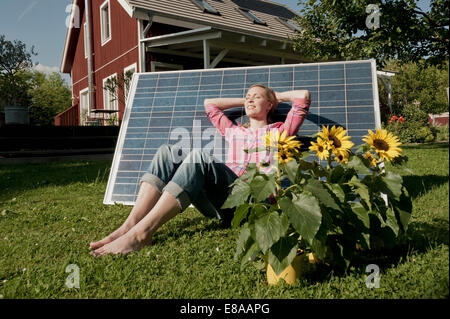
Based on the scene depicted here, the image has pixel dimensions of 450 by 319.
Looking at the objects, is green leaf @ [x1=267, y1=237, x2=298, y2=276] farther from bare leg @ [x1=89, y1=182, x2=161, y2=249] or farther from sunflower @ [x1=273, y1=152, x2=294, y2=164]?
bare leg @ [x1=89, y1=182, x2=161, y2=249]

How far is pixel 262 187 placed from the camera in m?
1.90

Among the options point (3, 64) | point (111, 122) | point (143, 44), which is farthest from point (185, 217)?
point (3, 64)

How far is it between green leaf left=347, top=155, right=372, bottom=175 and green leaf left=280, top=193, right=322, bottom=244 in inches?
15.5

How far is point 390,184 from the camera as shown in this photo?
2039mm

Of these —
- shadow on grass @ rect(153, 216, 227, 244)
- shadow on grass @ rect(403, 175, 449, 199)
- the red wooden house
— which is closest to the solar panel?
shadow on grass @ rect(153, 216, 227, 244)

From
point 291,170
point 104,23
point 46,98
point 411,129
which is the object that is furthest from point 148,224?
point 46,98

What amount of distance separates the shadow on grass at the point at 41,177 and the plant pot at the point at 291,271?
14.7 ft

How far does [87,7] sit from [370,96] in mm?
14914

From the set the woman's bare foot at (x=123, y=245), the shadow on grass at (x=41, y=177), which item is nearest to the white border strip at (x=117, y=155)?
the woman's bare foot at (x=123, y=245)

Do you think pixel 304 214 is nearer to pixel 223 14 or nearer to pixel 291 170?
pixel 291 170

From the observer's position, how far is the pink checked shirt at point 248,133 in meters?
3.17

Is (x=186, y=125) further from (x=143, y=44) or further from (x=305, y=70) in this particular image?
(x=143, y=44)

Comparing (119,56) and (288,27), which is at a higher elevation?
(288,27)

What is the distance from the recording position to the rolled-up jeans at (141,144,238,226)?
279 cm
